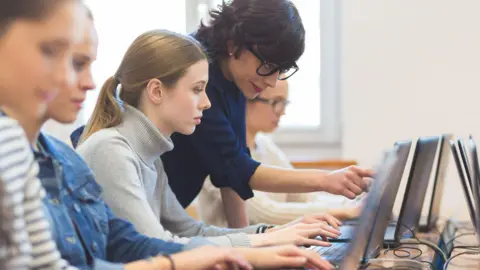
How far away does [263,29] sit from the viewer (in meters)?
1.79

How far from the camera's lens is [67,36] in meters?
0.89

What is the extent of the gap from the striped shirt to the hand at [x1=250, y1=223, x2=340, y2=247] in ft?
1.91

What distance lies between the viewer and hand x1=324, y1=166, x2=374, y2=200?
1.77 metres

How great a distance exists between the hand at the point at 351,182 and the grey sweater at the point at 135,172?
280 millimetres

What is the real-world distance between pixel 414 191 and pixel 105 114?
0.79 m

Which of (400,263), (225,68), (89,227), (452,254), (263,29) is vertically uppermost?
(263,29)

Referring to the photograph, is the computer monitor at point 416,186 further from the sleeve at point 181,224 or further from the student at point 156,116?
the sleeve at point 181,224

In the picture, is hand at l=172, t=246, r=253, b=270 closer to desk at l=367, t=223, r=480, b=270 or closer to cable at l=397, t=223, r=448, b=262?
desk at l=367, t=223, r=480, b=270

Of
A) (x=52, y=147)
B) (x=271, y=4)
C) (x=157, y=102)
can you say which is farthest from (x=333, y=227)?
(x=52, y=147)

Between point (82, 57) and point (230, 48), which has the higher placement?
point (82, 57)

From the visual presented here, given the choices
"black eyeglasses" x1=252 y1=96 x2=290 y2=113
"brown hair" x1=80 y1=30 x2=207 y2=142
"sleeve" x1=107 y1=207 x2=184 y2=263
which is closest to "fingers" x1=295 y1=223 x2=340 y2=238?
"sleeve" x1=107 y1=207 x2=184 y2=263

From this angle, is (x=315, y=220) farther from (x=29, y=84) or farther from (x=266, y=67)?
(x=29, y=84)

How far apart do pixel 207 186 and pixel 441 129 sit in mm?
1573

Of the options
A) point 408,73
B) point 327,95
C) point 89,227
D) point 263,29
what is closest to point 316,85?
point 327,95
